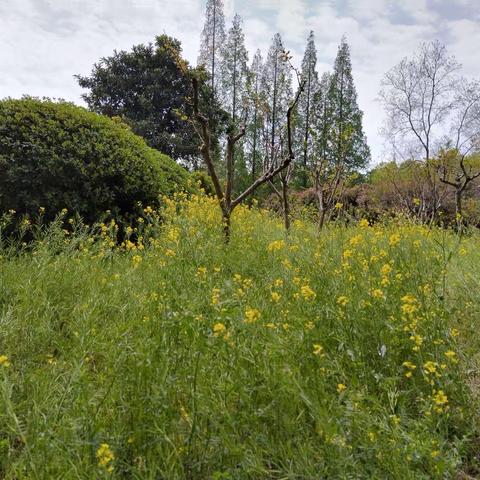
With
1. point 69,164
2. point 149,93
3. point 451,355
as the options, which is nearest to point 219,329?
point 451,355

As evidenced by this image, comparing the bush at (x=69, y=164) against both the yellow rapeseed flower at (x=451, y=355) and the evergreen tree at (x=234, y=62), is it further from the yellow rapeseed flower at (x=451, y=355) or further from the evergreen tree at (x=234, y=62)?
the evergreen tree at (x=234, y=62)

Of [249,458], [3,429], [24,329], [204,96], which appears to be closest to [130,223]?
[24,329]

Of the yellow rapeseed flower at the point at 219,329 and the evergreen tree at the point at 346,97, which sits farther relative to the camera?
the evergreen tree at the point at 346,97

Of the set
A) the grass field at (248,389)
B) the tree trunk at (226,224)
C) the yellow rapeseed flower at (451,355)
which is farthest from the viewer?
the tree trunk at (226,224)

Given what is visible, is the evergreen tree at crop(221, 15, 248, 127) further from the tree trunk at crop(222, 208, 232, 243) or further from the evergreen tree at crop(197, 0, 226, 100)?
the tree trunk at crop(222, 208, 232, 243)

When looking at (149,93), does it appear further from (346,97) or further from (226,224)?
(226,224)

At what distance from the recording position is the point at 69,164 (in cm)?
488

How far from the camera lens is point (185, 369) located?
1.59m

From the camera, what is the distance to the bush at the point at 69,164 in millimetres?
4656

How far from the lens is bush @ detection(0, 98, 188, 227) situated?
466 cm

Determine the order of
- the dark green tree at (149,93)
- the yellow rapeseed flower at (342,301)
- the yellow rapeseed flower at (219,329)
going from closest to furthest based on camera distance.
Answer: the yellow rapeseed flower at (219,329) → the yellow rapeseed flower at (342,301) → the dark green tree at (149,93)

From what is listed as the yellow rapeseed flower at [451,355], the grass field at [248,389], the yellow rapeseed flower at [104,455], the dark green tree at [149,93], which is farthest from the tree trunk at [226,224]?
the dark green tree at [149,93]

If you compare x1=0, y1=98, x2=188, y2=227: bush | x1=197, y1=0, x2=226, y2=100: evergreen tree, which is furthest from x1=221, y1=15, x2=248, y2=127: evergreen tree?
x1=0, y1=98, x2=188, y2=227: bush

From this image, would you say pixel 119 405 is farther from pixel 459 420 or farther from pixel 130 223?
pixel 130 223
